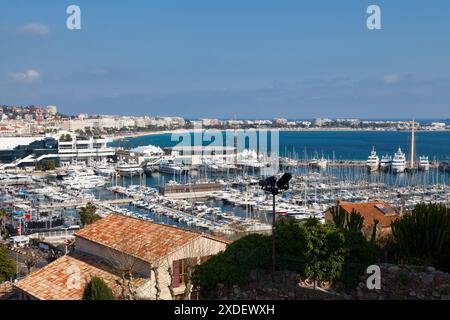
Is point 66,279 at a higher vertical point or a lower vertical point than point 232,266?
lower

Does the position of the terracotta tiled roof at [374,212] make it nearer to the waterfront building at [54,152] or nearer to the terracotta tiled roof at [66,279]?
the terracotta tiled roof at [66,279]

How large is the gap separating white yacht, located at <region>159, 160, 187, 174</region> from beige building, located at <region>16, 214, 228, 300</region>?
160 feet

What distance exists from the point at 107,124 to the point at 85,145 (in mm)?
78880

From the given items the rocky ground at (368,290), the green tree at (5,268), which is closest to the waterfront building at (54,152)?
the green tree at (5,268)

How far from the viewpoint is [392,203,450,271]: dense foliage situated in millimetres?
9531

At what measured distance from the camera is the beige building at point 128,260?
8.49 metres

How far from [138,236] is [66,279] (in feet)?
4.85

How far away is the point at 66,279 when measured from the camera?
9234 millimetres

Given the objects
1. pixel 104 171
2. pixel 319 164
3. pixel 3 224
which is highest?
pixel 104 171

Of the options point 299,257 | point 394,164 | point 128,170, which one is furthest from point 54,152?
point 299,257

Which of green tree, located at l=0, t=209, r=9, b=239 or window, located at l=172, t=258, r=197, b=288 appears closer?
window, located at l=172, t=258, r=197, b=288

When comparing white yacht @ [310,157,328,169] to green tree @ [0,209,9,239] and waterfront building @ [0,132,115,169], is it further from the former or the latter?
green tree @ [0,209,9,239]

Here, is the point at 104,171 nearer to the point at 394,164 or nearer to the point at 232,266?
the point at 394,164

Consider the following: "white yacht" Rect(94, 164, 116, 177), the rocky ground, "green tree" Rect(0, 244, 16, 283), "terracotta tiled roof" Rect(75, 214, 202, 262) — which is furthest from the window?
"white yacht" Rect(94, 164, 116, 177)
